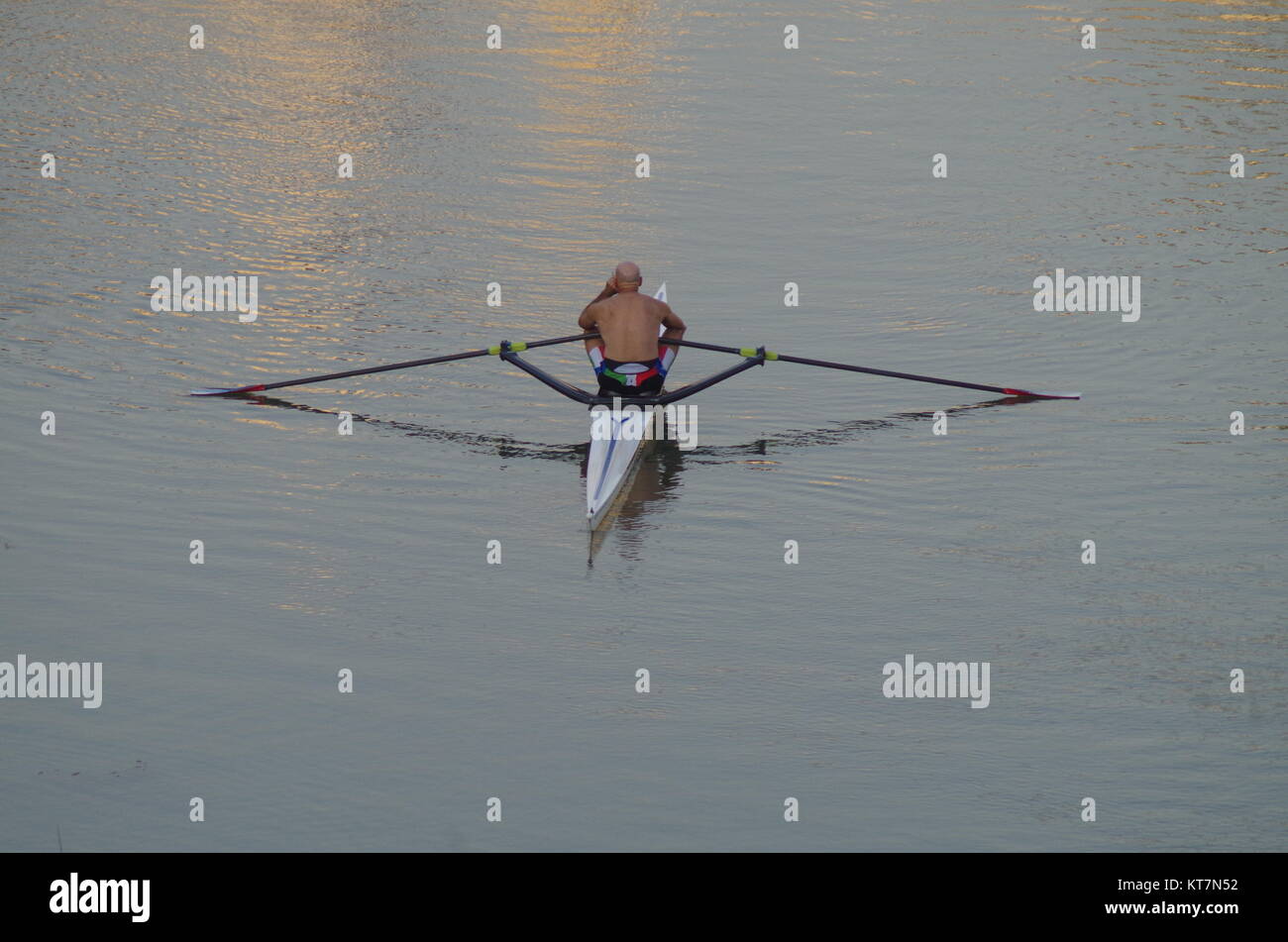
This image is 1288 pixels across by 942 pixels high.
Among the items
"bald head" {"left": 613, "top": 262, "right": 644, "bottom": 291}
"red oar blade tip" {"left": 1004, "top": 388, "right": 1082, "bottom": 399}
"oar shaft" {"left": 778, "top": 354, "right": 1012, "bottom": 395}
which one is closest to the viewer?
"bald head" {"left": 613, "top": 262, "right": 644, "bottom": 291}

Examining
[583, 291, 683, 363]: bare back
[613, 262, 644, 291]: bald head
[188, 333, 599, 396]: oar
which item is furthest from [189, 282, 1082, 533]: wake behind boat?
[613, 262, 644, 291]: bald head

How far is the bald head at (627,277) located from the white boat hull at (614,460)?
3.94 feet

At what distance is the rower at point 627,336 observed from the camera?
1611cm

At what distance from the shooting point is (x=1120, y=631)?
12492 millimetres

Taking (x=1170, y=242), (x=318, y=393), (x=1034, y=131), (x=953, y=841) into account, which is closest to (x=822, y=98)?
(x=1034, y=131)

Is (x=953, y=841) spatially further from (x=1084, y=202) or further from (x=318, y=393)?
(x=1084, y=202)

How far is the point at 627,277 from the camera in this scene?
16.0 meters

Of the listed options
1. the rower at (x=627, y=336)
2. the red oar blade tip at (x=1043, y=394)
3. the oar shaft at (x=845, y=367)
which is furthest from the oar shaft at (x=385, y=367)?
the red oar blade tip at (x=1043, y=394)

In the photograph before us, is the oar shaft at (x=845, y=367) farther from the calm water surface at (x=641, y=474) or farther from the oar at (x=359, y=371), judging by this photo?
the oar at (x=359, y=371)

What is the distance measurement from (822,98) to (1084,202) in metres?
7.20

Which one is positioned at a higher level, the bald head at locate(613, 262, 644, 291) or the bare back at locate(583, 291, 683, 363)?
the bald head at locate(613, 262, 644, 291)

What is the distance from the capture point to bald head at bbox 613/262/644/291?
52.5 feet

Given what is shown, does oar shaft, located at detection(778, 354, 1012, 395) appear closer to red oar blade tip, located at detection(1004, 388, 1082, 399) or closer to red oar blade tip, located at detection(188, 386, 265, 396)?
red oar blade tip, located at detection(1004, 388, 1082, 399)

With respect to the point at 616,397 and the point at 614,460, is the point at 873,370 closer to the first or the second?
the point at 616,397
